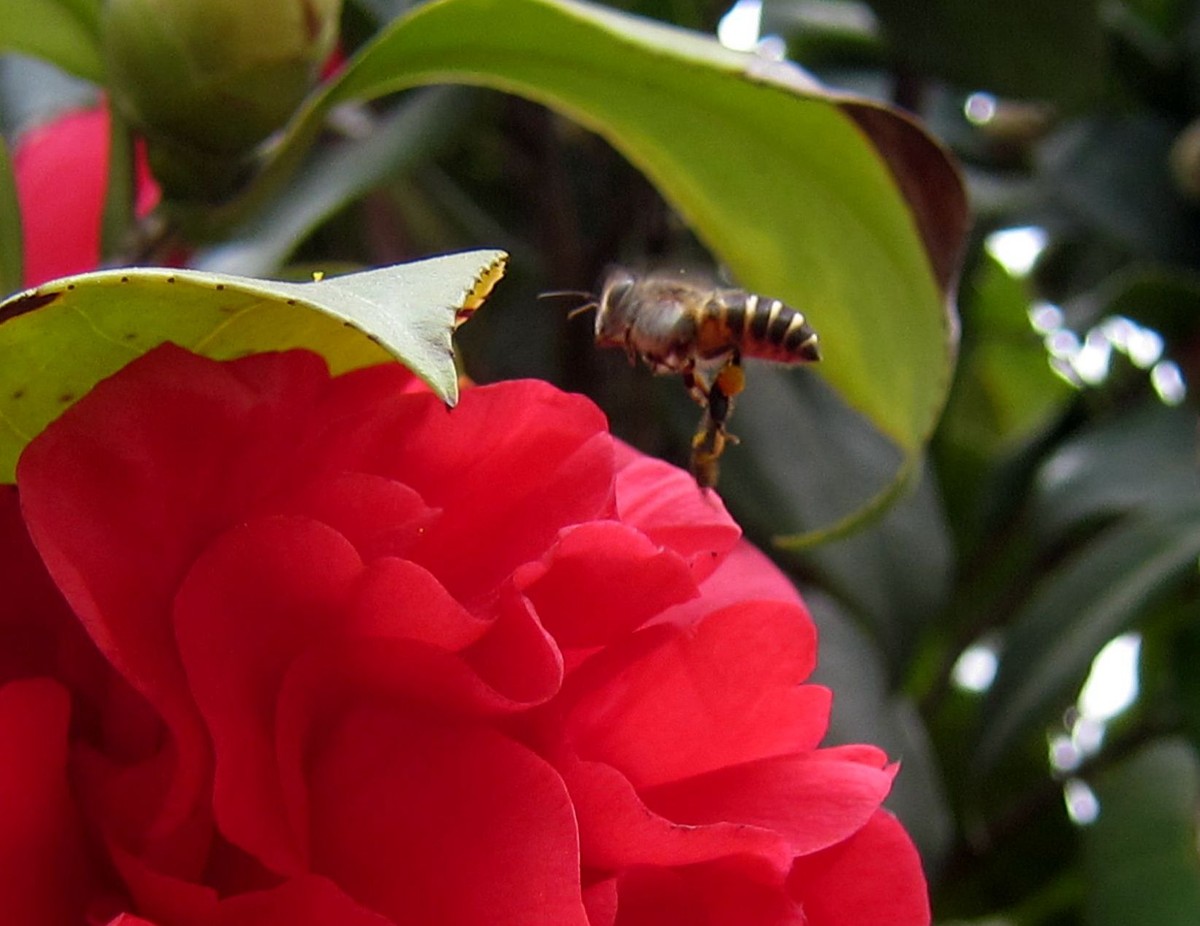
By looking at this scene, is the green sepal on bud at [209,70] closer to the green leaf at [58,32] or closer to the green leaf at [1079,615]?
the green leaf at [58,32]

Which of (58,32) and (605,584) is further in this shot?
(58,32)

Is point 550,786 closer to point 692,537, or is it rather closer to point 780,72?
point 692,537

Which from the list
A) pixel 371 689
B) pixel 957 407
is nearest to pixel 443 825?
pixel 371 689

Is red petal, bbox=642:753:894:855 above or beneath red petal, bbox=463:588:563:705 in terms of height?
beneath

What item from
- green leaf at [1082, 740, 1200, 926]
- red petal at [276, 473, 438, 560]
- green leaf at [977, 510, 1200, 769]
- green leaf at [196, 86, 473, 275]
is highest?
red petal at [276, 473, 438, 560]

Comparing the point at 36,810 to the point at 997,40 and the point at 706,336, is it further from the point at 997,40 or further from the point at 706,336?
the point at 997,40

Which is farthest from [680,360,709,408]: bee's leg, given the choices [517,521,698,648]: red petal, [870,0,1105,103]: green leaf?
[870,0,1105,103]: green leaf

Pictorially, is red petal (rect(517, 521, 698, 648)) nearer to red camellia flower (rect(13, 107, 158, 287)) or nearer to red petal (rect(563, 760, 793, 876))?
red petal (rect(563, 760, 793, 876))

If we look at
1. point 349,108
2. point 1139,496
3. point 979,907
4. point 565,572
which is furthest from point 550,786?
point 979,907
